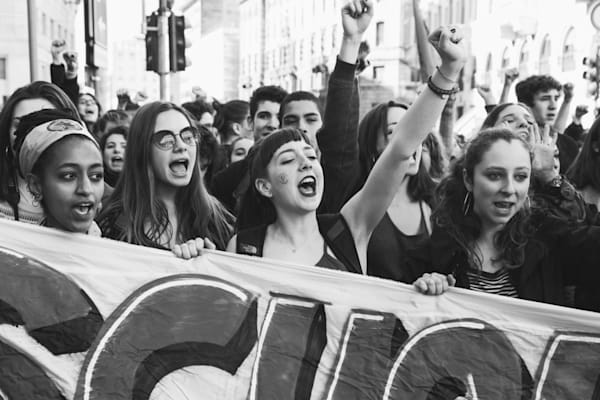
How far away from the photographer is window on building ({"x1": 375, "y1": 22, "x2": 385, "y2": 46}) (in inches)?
2291

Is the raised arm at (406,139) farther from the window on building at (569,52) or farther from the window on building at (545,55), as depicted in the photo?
the window on building at (545,55)

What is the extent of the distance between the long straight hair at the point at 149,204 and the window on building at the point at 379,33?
181ft

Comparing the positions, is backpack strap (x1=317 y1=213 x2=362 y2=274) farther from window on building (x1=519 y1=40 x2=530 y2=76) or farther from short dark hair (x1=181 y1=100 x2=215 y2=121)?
window on building (x1=519 y1=40 x2=530 y2=76)

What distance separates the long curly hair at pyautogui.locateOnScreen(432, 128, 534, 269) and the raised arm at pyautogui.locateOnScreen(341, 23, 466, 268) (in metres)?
0.21

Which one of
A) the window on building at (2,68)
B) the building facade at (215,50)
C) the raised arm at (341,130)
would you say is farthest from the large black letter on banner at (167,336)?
the building facade at (215,50)

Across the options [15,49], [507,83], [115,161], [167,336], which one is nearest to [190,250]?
[167,336]

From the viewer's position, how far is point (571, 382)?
3.07 meters

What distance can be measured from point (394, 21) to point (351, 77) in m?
54.5

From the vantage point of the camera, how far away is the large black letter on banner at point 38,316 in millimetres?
3039

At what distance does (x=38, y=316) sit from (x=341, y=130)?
1.60 meters

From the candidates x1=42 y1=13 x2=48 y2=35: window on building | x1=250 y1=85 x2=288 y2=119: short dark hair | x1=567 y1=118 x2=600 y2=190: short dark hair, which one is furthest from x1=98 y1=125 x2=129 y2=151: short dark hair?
x1=42 y1=13 x2=48 y2=35: window on building

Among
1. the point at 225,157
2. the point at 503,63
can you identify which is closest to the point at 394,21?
the point at 503,63

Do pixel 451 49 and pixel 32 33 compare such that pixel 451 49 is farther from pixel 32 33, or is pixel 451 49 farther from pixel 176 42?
pixel 176 42

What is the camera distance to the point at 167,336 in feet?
10.4
